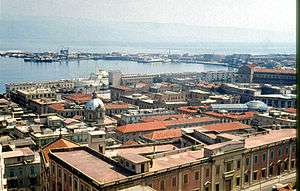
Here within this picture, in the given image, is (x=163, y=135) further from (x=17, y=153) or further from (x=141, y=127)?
(x=17, y=153)

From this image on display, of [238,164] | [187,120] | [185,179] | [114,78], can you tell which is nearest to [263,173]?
[238,164]

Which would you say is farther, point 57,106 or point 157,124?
point 57,106

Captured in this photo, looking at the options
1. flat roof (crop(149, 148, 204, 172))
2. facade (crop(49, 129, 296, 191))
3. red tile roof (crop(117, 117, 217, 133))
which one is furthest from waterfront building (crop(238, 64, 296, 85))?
flat roof (crop(149, 148, 204, 172))

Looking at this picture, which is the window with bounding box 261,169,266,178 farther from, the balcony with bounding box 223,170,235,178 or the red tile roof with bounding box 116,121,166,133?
the red tile roof with bounding box 116,121,166,133

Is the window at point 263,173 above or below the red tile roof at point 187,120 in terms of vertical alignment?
below

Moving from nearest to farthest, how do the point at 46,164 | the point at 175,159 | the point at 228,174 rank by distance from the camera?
1. the point at 175,159
2. the point at 46,164
3. the point at 228,174

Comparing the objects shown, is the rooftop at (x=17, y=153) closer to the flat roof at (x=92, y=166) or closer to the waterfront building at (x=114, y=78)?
the flat roof at (x=92, y=166)

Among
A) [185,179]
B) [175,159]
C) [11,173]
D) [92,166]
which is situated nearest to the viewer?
[92,166]

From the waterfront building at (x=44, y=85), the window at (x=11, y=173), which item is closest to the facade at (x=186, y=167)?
the window at (x=11, y=173)
